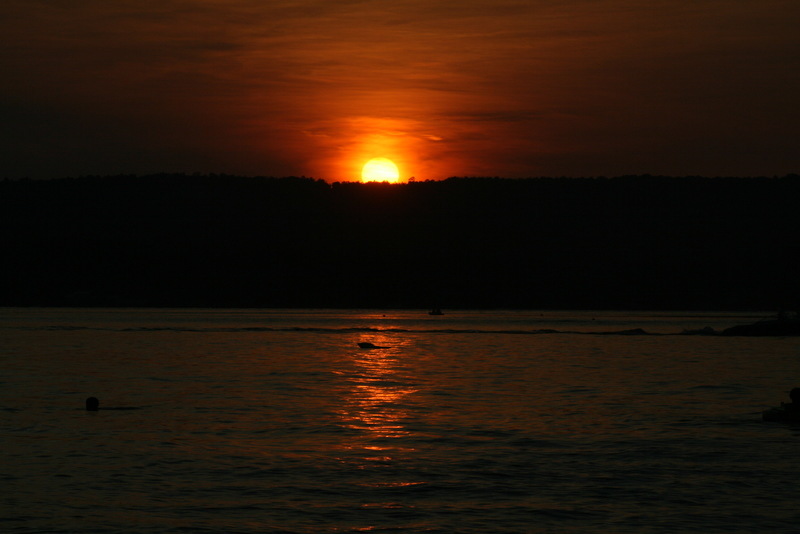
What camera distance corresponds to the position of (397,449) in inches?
1250

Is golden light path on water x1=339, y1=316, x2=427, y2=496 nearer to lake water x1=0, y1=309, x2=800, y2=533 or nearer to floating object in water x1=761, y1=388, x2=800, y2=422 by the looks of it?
lake water x1=0, y1=309, x2=800, y2=533

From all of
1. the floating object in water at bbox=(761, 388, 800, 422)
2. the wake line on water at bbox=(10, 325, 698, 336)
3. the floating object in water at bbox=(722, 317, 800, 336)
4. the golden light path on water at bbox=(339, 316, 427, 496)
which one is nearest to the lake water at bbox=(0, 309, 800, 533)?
the golden light path on water at bbox=(339, 316, 427, 496)

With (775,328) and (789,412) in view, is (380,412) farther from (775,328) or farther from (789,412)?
(775,328)

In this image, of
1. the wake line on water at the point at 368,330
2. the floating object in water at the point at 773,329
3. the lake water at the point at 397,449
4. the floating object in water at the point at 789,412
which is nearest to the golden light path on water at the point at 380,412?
the lake water at the point at 397,449

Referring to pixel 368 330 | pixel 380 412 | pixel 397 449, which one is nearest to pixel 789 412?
pixel 397 449

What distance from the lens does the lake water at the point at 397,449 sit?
75.1 ft

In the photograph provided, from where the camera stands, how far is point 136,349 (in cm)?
8650

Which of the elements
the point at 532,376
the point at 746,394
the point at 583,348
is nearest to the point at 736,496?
the point at 746,394

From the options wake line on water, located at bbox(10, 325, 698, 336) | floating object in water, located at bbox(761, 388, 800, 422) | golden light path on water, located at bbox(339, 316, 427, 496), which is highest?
floating object in water, located at bbox(761, 388, 800, 422)

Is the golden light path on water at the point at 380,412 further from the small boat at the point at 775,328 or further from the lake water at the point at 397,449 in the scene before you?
the small boat at the point at 775,328

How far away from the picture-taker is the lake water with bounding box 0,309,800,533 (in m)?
22.9

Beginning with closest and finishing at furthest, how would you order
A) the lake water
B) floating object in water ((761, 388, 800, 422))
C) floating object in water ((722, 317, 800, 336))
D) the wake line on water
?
the lake water < floating object in water ((761, 388, 800, 422)) < floating object in water ((722, 317, 800, 336)) < the wake line on water

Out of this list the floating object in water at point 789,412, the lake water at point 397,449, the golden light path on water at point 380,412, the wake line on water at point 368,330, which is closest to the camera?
the lake water at point 397,449

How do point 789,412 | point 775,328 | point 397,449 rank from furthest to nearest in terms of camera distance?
point 775,328
point 789,412
point 397,449
